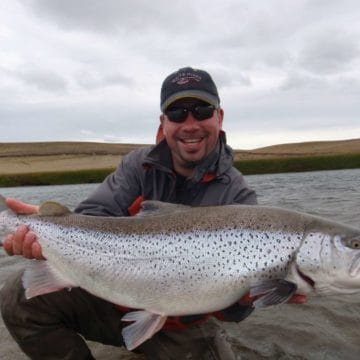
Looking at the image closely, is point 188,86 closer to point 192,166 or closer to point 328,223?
point 192,166

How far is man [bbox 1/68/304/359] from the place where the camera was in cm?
391

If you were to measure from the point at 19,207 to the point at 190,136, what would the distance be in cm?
159

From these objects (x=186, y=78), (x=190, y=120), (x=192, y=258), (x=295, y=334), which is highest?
(x=186, y=78)

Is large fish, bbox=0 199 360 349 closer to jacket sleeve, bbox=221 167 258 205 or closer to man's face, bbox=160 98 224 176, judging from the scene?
jacket sleeve, bbox=221 167 258 205

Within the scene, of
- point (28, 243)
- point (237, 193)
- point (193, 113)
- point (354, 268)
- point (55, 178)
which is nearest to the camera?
point (354, 268)

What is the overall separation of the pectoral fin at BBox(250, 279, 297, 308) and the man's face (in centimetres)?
149

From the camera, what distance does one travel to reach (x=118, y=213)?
4285mm

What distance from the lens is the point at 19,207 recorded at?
158 inches

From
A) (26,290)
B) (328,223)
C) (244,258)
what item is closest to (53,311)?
(26,290)

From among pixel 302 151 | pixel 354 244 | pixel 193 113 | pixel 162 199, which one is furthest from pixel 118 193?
pixel 302 151

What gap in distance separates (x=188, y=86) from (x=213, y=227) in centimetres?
151

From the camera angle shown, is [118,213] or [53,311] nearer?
[53,311]

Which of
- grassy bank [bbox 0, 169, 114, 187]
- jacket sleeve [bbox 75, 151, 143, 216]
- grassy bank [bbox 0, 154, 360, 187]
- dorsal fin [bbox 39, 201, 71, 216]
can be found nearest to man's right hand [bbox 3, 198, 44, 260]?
dorsal fin [bbox 39, 201, 71, 216]

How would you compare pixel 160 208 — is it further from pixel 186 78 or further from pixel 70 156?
pixel 70 156
